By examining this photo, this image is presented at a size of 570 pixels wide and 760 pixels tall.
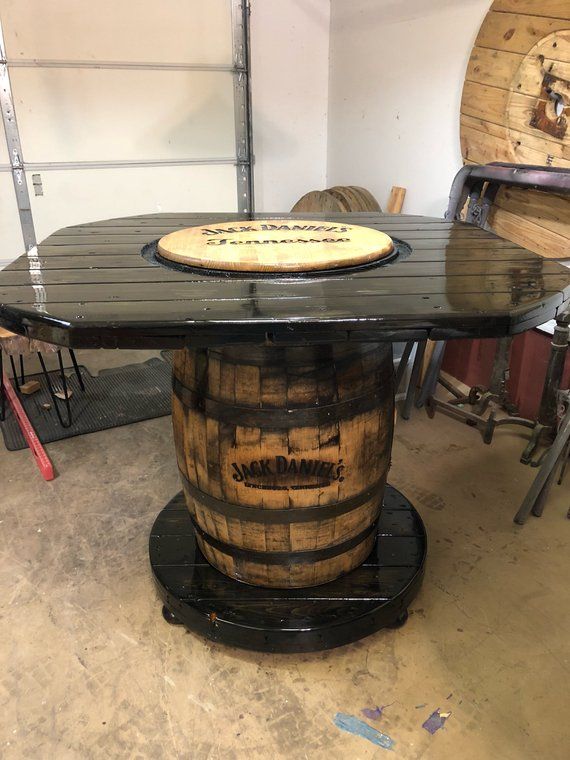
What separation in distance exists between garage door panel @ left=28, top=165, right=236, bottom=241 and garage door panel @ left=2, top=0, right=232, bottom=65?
2.52ft

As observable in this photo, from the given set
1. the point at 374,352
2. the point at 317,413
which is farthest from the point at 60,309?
the point at 374,352

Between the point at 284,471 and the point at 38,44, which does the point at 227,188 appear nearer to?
the point at 38,44

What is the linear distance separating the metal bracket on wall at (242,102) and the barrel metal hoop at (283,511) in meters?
3.55

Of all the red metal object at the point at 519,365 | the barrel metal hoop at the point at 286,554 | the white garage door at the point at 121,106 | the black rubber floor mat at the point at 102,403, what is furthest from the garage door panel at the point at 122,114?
the barrel metal hoop at the point at 286,554

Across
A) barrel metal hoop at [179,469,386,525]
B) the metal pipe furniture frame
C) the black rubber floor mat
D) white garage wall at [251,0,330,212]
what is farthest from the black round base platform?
white garage wall at [251,0,330,212]

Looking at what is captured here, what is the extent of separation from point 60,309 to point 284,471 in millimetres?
664

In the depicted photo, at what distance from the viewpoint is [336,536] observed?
157 cm

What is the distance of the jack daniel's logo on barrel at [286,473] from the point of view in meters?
1.40

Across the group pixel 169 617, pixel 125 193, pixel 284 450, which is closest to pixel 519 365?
pixel 284 450

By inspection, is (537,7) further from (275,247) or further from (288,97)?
(288,97)

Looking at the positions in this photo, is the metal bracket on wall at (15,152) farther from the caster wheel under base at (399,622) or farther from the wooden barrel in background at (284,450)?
the caster wheel under base at (399,622)

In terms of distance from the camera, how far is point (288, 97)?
437cm

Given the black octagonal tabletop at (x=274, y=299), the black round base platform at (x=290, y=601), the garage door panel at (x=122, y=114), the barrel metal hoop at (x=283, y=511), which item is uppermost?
the garage door panel at (x=122, y=114)

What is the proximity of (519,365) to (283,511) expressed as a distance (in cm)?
194
